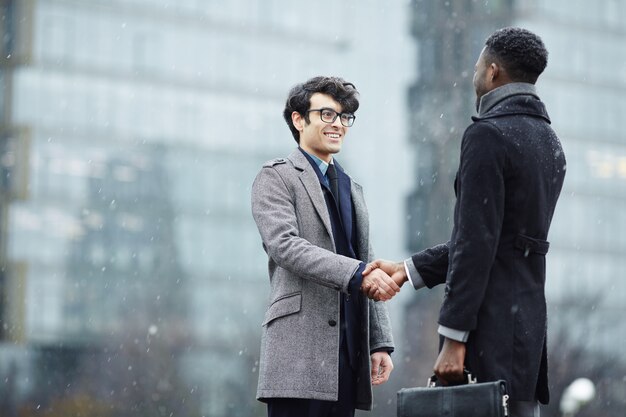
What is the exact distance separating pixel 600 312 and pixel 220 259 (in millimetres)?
19407

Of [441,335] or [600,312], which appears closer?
[441,335]

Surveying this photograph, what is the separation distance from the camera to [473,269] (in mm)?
4094

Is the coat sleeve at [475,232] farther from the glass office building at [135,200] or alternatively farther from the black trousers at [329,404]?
the glass office building at [135,200]

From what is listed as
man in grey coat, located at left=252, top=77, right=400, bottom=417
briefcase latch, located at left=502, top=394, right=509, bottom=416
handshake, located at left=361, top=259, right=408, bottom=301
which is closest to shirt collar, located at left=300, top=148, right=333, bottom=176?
man in grey coat, located at left=252, top=77, right=400, bottom=417

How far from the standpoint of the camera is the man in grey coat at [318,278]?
476 cm

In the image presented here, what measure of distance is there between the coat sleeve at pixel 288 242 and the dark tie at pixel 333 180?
0.20 m

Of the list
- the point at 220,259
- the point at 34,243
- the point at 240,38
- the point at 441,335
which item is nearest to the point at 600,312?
the point at 220,259

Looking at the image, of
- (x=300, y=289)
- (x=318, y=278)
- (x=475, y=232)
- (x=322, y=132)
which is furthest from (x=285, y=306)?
(x=475, y=232)

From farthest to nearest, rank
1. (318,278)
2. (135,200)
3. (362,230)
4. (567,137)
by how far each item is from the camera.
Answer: (567,137), (135,200), (362,230), (318,278)

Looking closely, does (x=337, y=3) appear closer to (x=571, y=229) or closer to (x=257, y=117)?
(x=257, y=117)

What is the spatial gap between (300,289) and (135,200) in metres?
57.9

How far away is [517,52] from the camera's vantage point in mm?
4391

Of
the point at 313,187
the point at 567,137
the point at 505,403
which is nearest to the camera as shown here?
the point at 505,403

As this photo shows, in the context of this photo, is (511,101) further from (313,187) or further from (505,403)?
(505,403)
